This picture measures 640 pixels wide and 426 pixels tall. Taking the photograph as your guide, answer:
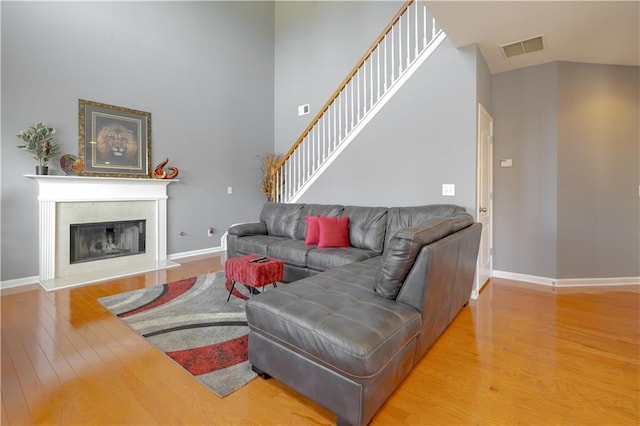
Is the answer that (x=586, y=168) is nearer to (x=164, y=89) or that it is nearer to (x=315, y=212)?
(x=315, y=212)

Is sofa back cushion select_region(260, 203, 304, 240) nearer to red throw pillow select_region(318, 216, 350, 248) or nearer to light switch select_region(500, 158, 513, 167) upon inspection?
red throw pillow select_region(318, 216, 350, 248)

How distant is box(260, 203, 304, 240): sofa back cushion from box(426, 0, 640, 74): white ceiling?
108 inches

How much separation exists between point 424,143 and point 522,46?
1.39m

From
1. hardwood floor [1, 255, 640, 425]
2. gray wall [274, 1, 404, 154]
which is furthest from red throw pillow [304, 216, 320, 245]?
gray wall [274, 1, 404, 154]

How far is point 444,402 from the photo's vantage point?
1.62m

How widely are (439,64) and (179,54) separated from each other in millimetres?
4275

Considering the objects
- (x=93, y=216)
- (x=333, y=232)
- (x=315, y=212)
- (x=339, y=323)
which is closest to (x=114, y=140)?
(x=93, y=216)

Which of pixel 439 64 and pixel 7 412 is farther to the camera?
pixel 439 64

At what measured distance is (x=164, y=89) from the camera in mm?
4938

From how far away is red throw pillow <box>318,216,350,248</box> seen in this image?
351 cm

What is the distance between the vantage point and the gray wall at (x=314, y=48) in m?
5.52

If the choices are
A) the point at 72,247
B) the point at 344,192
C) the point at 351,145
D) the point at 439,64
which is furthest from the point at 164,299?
the point at 439,64

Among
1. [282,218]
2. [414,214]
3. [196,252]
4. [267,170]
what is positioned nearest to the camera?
[414,214]

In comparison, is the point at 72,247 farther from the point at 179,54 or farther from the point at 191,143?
the point at 179,54
